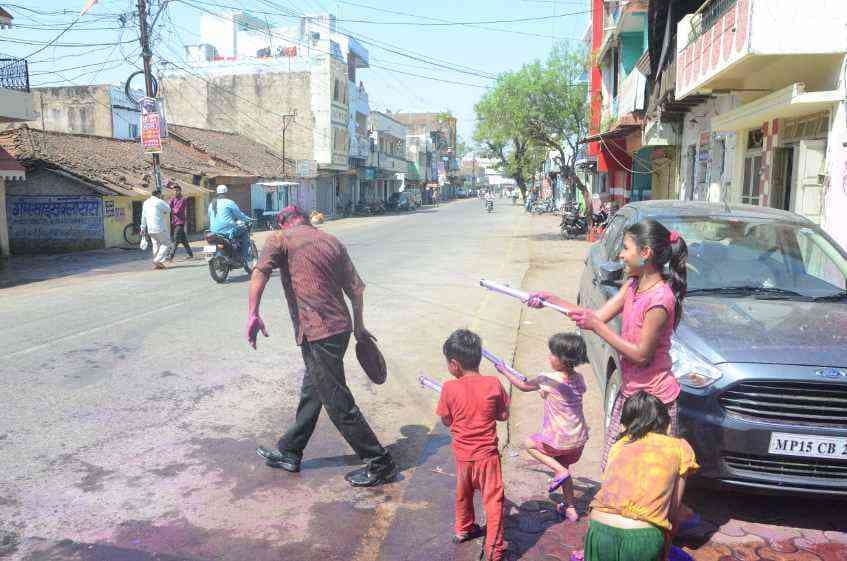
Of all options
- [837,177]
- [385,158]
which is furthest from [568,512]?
[385,158]

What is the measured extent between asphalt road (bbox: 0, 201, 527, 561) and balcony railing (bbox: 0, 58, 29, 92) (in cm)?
914

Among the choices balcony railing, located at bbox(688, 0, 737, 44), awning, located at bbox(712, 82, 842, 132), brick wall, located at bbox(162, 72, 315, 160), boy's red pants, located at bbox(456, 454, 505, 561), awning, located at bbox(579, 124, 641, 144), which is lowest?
boy's red pants, located at bbox(456, 454, 505, 561)

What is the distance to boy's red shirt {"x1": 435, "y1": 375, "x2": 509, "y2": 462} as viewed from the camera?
330 cm

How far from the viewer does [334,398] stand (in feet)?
13.5

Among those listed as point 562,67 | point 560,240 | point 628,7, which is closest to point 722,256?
point 628,7

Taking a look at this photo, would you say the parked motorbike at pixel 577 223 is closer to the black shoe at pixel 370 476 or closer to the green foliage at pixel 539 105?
the green foliage at pixel 539 105

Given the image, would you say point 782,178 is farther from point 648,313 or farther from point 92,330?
point 92,330

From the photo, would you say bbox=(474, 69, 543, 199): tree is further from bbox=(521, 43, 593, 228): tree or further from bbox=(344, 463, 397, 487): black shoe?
bbox=(344, 463, 397, 487): black shoe

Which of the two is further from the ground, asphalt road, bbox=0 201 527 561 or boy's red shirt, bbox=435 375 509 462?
boy's red shirt, bbox=435 375 509 462

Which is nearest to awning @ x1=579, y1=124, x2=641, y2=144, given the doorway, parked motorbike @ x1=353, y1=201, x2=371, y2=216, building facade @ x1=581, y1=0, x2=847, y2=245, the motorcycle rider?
building facade @ x1=581, y1=0, x2=847, y2=245

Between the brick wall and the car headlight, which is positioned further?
the brick wall

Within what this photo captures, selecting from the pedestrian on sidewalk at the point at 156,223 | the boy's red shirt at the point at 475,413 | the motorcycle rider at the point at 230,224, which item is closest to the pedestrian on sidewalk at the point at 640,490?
the boy's red shirt at the point at 475,413

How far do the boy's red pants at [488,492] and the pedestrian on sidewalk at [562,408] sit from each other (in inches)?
20.8

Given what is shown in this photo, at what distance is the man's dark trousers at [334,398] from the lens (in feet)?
13.5
